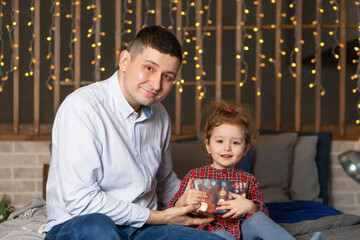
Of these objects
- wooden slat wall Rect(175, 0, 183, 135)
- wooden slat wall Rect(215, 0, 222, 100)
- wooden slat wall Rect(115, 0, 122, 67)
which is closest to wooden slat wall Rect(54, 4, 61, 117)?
wooden slat wall Rect(115, 0, 122, 67)

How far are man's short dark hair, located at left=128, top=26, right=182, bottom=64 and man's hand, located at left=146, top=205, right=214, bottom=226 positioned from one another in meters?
0.56

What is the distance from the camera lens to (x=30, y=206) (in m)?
2.94

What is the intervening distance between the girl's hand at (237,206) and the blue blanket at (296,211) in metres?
0.79

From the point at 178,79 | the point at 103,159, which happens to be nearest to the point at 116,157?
the point at 103,159

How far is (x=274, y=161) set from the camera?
3549 millimetres

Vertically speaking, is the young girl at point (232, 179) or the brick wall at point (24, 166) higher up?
the young girl at point (232, 179)

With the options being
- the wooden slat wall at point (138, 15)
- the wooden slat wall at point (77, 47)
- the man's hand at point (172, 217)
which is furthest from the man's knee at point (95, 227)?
the wooden slat wall at point (138, 15)

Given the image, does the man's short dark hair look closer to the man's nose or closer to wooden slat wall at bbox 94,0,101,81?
the man's nose

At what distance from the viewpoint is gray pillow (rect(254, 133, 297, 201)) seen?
350cm

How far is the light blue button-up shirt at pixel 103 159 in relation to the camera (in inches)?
74.2

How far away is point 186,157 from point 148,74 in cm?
143

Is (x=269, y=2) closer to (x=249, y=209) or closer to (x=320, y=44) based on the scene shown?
(x=320, y=44)

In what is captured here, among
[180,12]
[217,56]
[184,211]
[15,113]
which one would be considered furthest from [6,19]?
[184,211]

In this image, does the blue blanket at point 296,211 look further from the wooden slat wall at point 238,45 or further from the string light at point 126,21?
the string light at point 126,21
